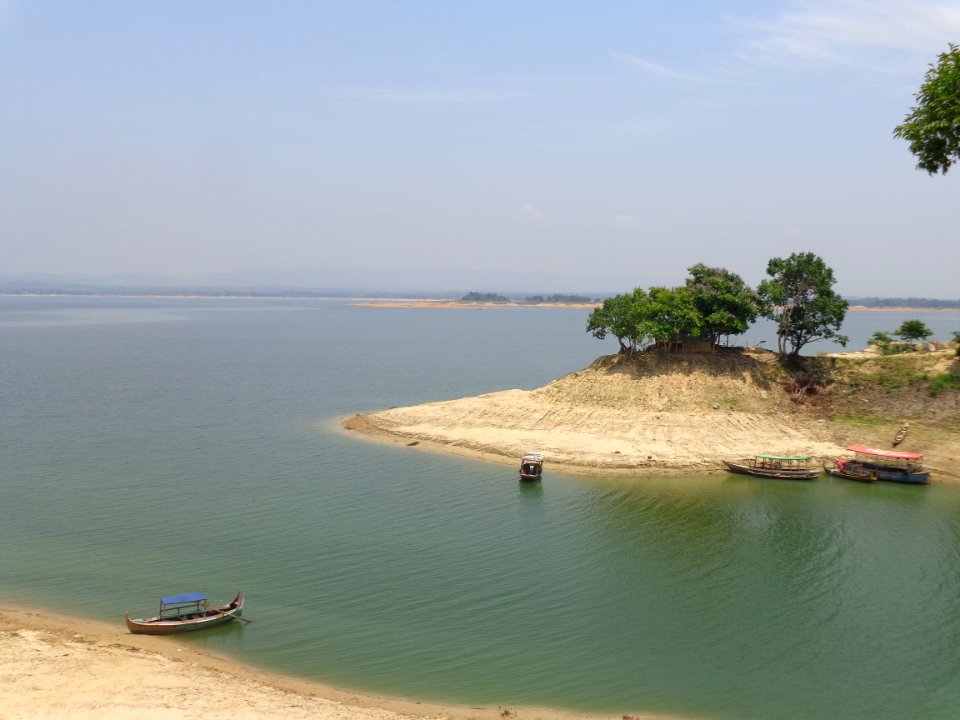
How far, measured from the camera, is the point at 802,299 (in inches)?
3046

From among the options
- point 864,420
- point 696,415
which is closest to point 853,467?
point 864,420

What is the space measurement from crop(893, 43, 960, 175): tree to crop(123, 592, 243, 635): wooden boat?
195 ft

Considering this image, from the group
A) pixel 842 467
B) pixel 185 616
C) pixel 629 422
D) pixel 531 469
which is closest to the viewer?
pixel 185 616

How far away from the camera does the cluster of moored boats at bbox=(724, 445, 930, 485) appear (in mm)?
59500

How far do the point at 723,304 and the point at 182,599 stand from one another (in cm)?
6108

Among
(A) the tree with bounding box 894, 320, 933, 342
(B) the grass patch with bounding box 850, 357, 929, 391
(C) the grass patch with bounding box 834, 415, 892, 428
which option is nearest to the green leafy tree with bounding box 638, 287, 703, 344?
(C) the grass patch with bounding box 834, 415, 892, 428

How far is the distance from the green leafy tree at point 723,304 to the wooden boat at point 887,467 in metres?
19.3

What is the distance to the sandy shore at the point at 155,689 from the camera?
26906 millimetres

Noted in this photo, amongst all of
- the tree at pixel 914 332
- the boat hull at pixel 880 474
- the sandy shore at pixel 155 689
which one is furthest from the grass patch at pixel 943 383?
the sandy shore at pixel 155 689

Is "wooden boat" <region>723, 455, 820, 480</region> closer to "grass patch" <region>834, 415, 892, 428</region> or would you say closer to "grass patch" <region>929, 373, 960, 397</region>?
"grass patch" <region>834, 415, 892, 428</region>

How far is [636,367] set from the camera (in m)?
77.8

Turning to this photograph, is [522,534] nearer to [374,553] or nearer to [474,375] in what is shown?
[374,553]

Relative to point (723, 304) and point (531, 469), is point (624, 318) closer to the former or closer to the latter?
point (723, 304)

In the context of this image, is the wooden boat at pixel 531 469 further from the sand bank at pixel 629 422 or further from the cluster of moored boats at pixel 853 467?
the cluster of moored boats at pixel 853 467
